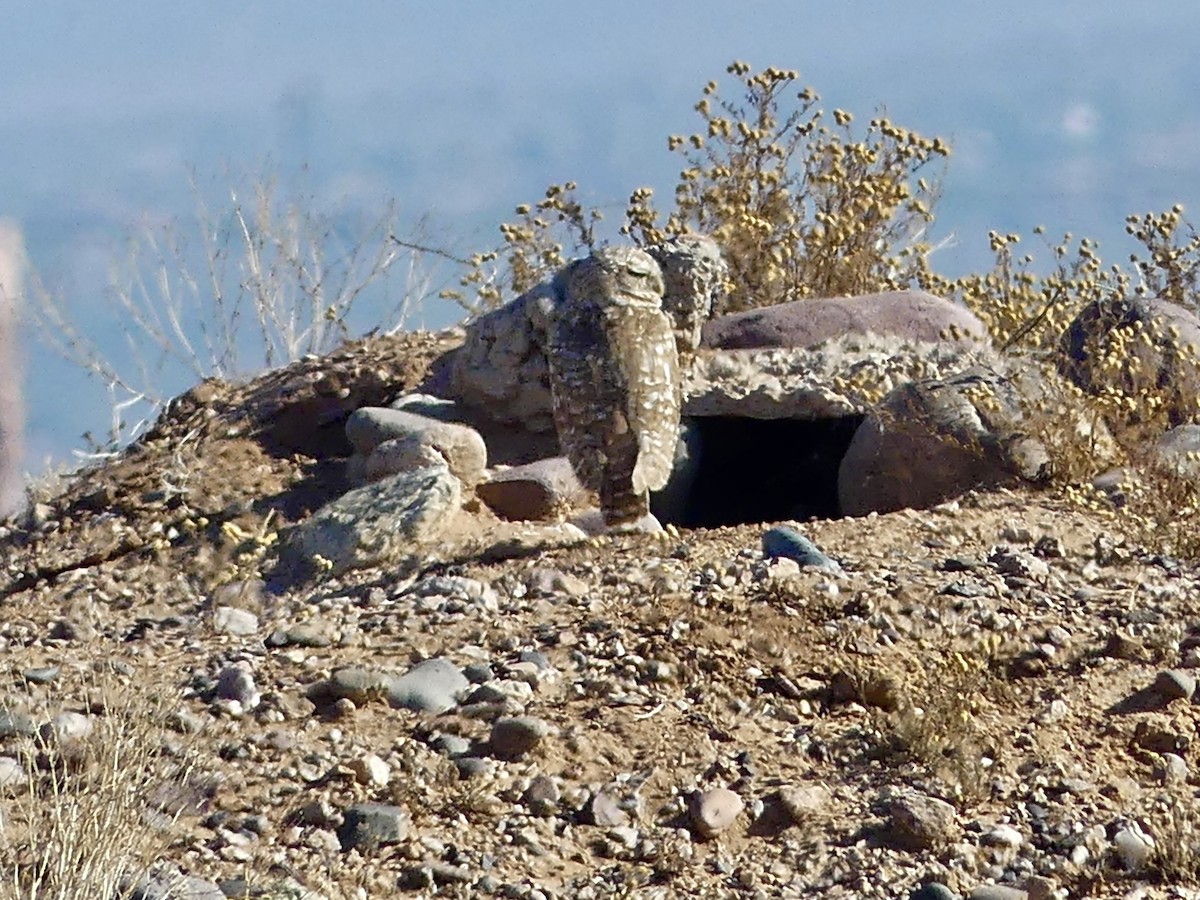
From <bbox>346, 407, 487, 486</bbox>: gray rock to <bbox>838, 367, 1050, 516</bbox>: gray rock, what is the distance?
1722 mm

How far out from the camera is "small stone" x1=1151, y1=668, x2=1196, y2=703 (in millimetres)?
5348

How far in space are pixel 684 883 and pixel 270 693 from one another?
1.40 meters

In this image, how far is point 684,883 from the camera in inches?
172

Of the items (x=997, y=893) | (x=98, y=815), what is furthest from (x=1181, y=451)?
(x=98, y=815)

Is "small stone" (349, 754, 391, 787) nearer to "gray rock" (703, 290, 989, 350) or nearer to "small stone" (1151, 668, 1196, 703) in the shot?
"small stone" (1151, 668, 1196, 703)

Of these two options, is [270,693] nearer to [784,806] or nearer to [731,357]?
[784,806]

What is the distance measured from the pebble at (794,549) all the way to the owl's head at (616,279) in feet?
3.91

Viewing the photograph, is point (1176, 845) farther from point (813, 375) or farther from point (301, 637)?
point (813, 375)

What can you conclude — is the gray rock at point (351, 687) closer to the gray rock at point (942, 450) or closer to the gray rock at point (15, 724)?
the gray rock at point (15, 724)

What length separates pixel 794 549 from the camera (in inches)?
244

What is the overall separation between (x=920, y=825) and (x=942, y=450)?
12.2ft

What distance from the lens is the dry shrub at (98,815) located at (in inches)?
145

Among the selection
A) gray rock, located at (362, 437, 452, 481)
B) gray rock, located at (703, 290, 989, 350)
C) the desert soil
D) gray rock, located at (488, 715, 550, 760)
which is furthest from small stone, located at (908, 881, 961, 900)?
gray rock, located at (703, 290, 989, 350)

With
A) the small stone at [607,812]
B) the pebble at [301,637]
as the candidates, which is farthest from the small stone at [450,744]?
the pebble at [301,637]
